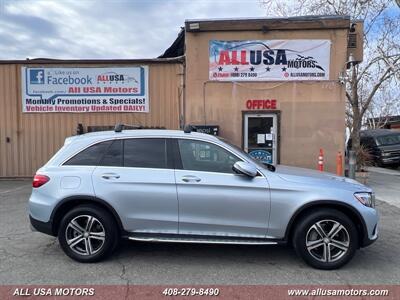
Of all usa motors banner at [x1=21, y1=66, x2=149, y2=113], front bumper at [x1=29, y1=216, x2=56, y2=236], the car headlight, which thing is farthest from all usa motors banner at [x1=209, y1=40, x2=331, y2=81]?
front bumper at [x1=29, y1=216, x2=56, y2=236]

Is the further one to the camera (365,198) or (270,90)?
(270,90)

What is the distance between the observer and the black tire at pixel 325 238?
5.03 meters

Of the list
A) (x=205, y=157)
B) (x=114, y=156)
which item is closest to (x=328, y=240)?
(x=205, y=157)

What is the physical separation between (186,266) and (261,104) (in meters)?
7.77

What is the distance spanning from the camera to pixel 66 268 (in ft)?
16.7

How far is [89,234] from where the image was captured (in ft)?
17.2

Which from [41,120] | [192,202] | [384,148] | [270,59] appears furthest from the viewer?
[384,148]

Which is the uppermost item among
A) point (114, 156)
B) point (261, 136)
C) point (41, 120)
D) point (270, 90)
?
point (270, 90)

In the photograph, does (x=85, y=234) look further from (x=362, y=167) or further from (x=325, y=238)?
(x=362, y=167)

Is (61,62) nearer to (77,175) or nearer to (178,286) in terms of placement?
(77,175)

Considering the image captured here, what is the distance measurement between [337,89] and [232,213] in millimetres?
8157

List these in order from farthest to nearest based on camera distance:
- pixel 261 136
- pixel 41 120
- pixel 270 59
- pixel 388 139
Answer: pixel 388 139
pixel 41 120
pixel 261 136
pixel 270 59

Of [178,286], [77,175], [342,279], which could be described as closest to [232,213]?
[178,286]

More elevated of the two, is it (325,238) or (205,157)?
(205,157)
